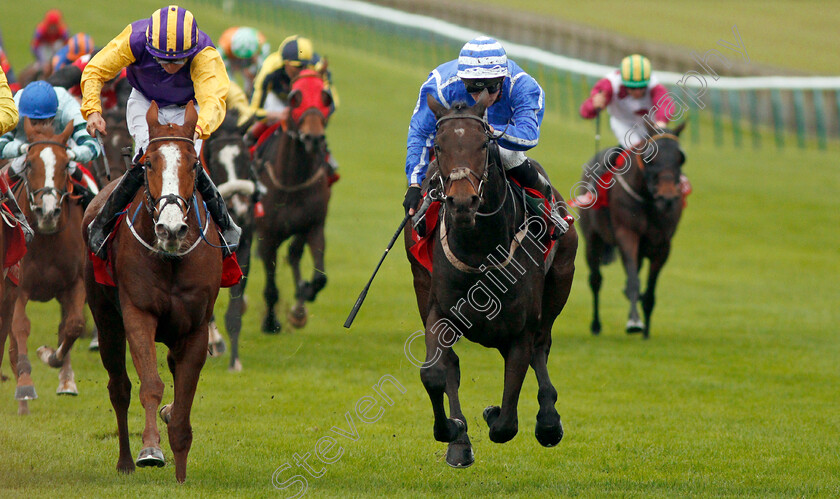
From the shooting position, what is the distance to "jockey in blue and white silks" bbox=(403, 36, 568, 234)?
6.75 metres

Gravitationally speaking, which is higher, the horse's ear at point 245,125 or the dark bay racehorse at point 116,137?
the horse's ear at point 245,125

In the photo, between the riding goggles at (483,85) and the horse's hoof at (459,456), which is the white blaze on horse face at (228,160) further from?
the horse's hoof at (459,456)

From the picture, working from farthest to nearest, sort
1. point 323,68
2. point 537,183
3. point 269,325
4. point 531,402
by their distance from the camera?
point 323,68
point 269,325
point 531,402
point 537,183

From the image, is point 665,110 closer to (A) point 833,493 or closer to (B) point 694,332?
(B) point 694,332

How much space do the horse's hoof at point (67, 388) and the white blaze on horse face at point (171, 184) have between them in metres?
3.68

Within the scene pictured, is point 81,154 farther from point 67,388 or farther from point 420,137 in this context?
point 420,137

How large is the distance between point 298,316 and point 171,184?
663 cm

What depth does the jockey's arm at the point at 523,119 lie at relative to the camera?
6.70 m

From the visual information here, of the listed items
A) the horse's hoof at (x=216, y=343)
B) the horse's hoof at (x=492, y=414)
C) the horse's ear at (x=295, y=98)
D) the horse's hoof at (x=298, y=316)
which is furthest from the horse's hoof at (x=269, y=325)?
the horse's hoof at (x=492, y=414)

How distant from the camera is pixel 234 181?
36.1ft

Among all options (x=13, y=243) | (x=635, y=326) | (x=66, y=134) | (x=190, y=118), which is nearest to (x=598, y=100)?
(x=635, y=326)

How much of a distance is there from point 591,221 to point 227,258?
24.5 ft

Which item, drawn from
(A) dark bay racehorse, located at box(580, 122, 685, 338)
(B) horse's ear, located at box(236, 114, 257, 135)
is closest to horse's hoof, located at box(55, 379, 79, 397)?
(B) horse's ear, located at box(236, 114, 257, 135)

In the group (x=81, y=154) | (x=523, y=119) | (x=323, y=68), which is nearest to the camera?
(x=523, y=119)
